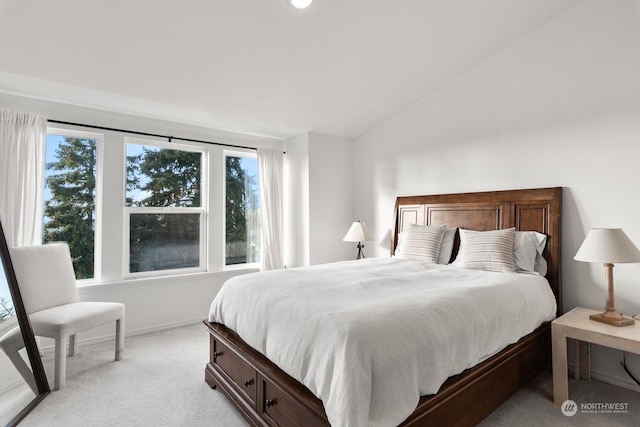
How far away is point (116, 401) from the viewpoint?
7.20ft

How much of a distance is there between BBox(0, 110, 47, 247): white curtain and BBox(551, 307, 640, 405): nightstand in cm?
424

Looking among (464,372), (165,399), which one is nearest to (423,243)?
(464,372)

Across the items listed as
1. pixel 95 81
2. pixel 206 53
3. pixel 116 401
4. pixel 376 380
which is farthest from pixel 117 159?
pixel 376 380

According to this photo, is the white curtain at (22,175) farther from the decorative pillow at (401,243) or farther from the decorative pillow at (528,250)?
the decorative pillow at (528,250)

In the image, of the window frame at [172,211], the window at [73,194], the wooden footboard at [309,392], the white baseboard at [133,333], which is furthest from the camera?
the window frame at [172,211]

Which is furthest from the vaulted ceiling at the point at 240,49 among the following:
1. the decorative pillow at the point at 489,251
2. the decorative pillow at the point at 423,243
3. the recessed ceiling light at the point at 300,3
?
the decorative pillow at the point at 489,251

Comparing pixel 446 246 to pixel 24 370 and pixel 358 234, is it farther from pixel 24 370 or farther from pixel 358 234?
pixel 24 370

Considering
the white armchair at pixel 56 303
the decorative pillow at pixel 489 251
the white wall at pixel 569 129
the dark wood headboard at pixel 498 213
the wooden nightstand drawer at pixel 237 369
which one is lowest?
the wooden nightstand drawer at pixel 237 369

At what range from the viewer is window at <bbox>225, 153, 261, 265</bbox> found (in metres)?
4.25

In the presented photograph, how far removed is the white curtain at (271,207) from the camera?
14.2 feet

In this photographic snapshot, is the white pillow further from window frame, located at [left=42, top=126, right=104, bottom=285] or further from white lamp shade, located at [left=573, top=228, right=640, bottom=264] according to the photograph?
window frame, located at [left=42, top=126, right=104, bottom=285]

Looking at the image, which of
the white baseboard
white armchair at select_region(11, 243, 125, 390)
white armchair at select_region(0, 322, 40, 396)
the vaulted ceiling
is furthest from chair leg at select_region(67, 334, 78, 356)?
the vaulted ceiling

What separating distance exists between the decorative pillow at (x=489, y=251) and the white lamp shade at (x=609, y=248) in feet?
1.79

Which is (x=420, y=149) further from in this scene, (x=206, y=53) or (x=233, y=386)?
(x=233, y=386)
